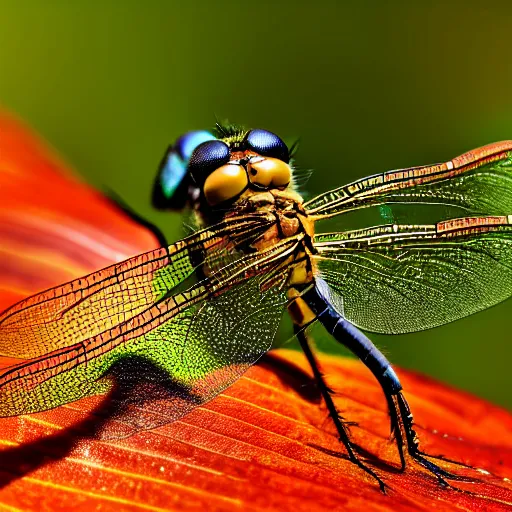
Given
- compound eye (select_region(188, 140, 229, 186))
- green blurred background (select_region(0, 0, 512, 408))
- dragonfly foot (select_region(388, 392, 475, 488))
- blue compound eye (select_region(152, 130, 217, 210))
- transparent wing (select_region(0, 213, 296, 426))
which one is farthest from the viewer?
green blurred background (select_region(0, 0, 512, 408))

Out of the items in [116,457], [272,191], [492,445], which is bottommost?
[492,445]

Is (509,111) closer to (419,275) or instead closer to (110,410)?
(419,275)

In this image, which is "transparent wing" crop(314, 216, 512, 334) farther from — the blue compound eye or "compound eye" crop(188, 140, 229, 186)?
the blue compound eye

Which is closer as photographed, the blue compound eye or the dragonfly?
the dragonfly

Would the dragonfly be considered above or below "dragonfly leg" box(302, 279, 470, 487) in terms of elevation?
above

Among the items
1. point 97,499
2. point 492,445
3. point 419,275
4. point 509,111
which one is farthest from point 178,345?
point 509,111

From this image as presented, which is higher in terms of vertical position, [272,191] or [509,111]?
[272,191]

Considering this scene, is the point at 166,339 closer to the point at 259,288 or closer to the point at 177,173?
the point at 259,288

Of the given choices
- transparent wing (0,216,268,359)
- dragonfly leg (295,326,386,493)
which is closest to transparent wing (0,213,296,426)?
transparent wing (0,216,268,359)
